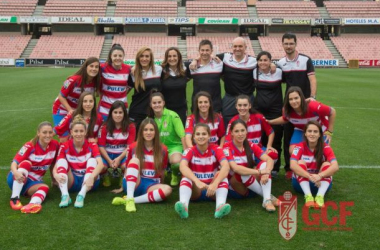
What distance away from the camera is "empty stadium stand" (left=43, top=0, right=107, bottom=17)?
40750 millimetres

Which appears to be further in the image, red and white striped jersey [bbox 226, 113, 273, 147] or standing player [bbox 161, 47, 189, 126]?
standing player [bbox 161, 47, 189, 126]

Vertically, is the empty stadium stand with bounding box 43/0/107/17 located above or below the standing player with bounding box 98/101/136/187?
below

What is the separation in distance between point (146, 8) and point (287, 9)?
1456 centimetres

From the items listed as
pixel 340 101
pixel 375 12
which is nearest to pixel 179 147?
pixel 340 101

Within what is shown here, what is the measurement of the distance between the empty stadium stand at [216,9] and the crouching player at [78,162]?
38.1m

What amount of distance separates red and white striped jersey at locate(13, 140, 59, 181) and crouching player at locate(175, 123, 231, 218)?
4.64 feet

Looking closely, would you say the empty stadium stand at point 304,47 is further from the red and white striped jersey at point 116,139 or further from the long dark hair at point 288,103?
the red and white striped jersey at point 116,139

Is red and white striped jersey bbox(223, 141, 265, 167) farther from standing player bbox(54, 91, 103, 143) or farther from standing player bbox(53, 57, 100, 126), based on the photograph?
standing player bbox(53, 57, 100, 126)

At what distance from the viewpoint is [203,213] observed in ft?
12.5

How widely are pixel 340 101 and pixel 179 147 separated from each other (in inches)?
355

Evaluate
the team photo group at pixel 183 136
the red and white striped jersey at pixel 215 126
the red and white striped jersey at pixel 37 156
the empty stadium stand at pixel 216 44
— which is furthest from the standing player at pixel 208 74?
the empty stadium stand at pixel 216 44

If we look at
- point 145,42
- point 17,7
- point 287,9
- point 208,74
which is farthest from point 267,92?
point 17,7

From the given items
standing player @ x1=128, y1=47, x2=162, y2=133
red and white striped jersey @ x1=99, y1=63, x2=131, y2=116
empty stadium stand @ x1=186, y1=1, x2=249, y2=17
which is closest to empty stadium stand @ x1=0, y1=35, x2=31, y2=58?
empty stadium stand @ x1=186, y1=1, x2=249, y2=17

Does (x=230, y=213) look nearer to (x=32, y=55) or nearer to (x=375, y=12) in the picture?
(x=32, y=55)
